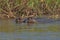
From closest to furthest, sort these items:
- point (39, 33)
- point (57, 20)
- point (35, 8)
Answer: point (39, 33)
point (57, 20)
point (35, 8)

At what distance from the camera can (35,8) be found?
14.5 meters

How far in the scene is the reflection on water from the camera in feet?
31.9

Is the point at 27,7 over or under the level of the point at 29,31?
over

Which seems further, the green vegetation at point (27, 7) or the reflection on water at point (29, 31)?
the green vegetation at point (27, 7)

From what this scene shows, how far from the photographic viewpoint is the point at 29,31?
10.7 meters

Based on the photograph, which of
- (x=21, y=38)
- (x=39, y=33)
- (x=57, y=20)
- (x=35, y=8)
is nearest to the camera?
(x=21, y=38)

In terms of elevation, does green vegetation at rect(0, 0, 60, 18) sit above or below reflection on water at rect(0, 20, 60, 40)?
above

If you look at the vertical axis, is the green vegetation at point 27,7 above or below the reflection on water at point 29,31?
above

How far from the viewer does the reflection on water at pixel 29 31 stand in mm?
9717

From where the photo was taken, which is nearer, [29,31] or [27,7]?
[29,31]

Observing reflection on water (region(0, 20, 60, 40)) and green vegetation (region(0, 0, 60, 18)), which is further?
green vegetation (region(0, 0, 60, 18))

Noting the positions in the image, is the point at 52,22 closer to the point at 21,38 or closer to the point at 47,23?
the point at 47,23

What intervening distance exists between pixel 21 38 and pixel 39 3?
18.2 ft

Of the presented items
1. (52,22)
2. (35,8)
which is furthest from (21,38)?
(35,8)
